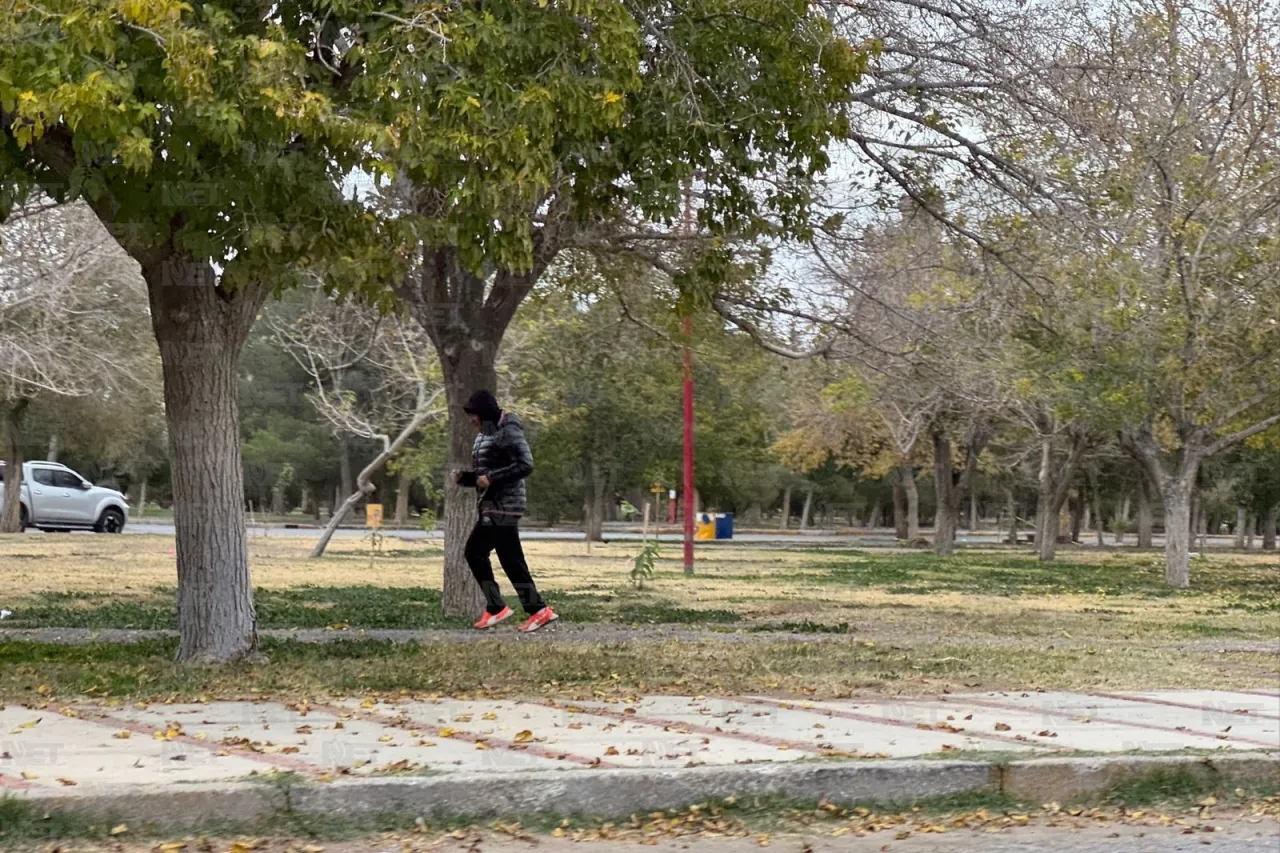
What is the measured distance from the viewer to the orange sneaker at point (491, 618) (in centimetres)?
1277

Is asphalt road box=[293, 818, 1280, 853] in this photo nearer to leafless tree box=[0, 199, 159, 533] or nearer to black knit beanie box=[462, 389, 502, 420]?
black knit beanie box=[462, 389, 502, 420]

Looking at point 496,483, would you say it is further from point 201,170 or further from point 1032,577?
point 1032,577

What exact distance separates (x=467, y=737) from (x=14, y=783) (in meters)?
2.02

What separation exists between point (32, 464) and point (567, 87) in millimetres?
34934

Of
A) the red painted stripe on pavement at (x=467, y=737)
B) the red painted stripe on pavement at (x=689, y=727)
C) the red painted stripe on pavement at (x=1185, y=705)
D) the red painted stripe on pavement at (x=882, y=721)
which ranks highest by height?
the red painted stripe on pavement at (x=1185, y=705)

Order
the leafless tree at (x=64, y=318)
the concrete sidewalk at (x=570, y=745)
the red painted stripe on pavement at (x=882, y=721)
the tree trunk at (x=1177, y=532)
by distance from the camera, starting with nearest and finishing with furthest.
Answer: the concrete sidewalk at (x=570, y=745) < the red painted stripe on pavement at (x=882, y=721) < the leafless tree at (x=64, y=318) < the tree trunk at (x=1177, y=532)

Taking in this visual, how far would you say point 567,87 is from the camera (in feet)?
29.8

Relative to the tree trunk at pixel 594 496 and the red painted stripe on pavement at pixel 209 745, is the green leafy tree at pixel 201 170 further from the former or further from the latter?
the tree trunk at pixel 594 496

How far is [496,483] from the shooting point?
39.1ft

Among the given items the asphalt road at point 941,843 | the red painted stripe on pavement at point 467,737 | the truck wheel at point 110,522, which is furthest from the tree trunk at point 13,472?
the asphalt road at point 941,843

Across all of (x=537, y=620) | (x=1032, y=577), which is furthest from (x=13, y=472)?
(x=537, y=620)

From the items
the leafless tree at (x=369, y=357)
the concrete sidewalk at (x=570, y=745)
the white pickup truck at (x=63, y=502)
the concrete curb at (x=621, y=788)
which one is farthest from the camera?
the white pickup truck at (x=63, y=502)

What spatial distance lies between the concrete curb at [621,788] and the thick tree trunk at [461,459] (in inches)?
328

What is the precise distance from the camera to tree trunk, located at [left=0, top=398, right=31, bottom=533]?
123ft
